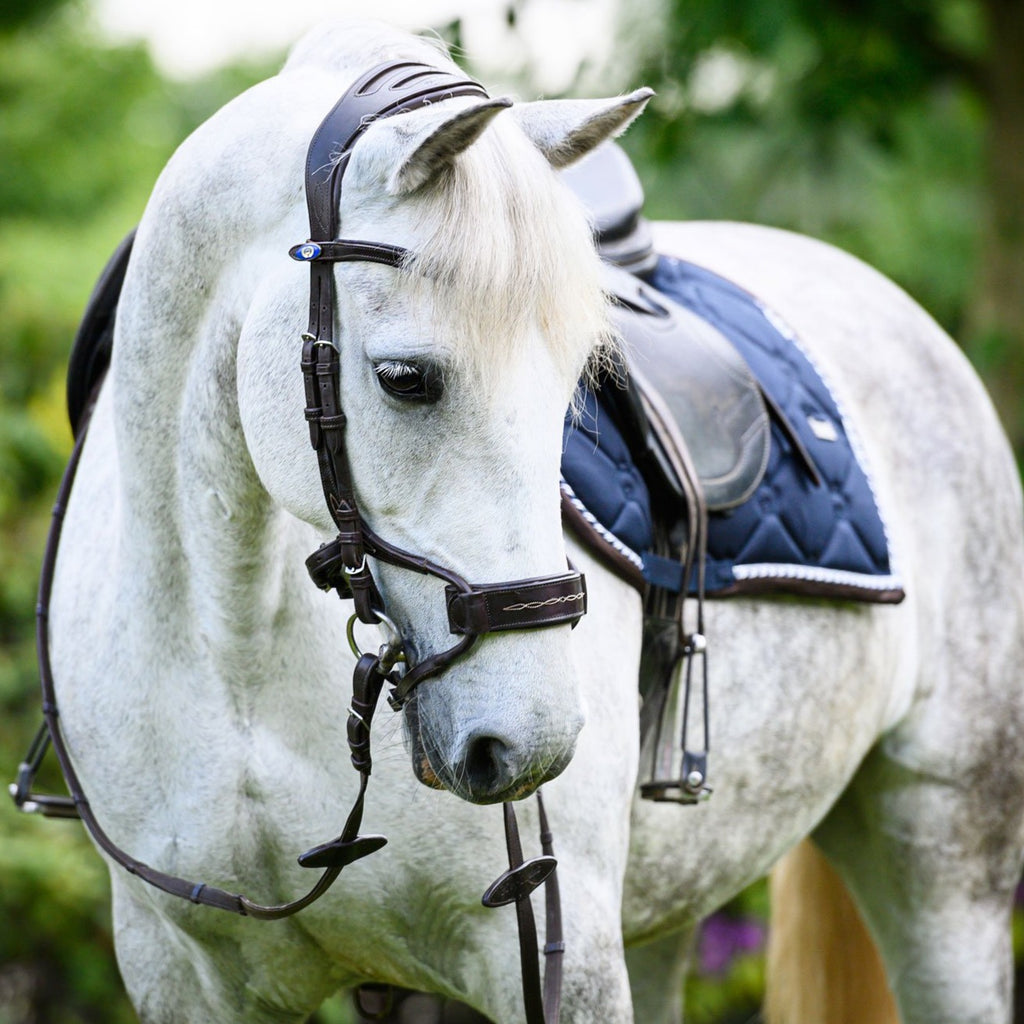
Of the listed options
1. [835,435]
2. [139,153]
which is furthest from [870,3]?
[139,153]

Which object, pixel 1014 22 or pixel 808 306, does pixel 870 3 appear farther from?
pixel 808 306

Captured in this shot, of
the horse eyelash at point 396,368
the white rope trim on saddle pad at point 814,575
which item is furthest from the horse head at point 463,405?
the white rope trim on saddle pad at point 814,575

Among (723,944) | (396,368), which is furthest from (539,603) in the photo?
(723,944)

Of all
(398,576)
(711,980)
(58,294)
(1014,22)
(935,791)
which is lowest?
(711,980)

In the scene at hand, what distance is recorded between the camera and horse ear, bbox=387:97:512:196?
1.34 metres

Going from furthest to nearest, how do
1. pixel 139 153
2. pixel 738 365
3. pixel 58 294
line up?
pixel 139 153 → pixel 58 294 → pixel 738 365

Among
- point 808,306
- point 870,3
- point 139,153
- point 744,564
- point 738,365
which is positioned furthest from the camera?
point 139,153

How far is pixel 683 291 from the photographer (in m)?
2.57

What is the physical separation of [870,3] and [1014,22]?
0.56 meters

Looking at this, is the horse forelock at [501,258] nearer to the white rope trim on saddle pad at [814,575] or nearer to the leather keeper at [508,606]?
the leather keeper at [508,606]

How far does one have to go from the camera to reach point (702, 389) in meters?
2.25

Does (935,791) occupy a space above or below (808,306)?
below

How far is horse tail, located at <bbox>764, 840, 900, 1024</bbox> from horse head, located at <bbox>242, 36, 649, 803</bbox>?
1.83 metres

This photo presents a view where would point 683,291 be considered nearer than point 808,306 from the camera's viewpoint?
Yes
